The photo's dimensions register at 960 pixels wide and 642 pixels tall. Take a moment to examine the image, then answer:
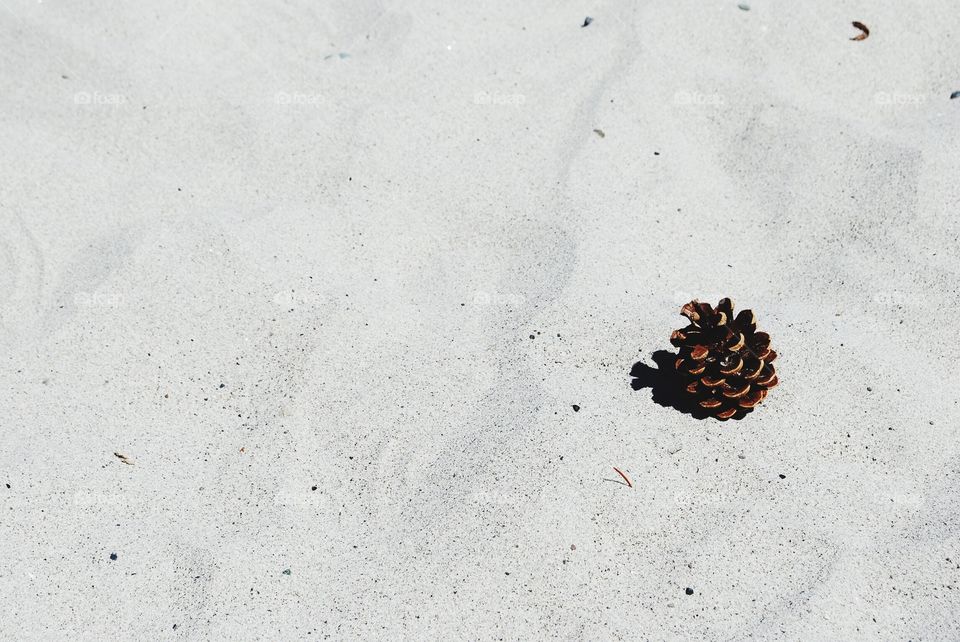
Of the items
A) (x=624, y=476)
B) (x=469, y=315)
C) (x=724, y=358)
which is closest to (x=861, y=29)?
(x=724, y=358)

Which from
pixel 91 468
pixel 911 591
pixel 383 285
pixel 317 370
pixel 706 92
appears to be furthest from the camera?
pixel 706 92

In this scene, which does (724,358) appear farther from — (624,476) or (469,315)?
(469,315)

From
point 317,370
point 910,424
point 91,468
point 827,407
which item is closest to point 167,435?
point 91,468

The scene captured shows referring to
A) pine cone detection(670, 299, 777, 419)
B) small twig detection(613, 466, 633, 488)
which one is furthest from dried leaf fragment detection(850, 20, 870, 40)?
small twig detection(613, 466, 633, 488)

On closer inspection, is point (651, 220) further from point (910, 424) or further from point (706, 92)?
point (910, 424)

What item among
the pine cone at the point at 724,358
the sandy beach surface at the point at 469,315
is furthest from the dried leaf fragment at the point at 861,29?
the pine cone at the point at 724,358
